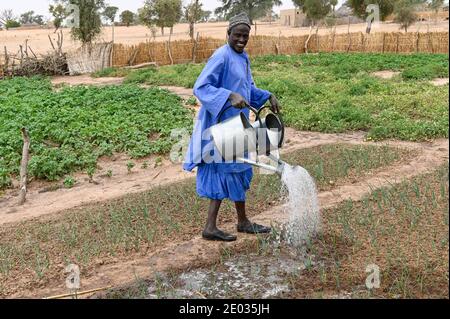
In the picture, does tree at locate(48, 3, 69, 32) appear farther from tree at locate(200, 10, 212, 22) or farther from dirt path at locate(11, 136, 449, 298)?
tree at locate(200, 10, 212, 22)

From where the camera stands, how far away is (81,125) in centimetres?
860

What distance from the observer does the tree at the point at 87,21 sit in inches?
798

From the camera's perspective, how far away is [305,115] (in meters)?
8.90

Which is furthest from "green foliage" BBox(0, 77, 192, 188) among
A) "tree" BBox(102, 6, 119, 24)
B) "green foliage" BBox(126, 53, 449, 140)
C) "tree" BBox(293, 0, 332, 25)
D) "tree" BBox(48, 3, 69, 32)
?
"tree" BBox(293, 0, 332, 25)

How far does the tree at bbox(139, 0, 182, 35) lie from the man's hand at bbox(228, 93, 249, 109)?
31253 millimetres

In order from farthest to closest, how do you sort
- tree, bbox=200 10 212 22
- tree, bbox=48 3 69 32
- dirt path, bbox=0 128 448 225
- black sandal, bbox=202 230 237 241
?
tree, bbox=200 10 212 22 → tree, bbox=48 3 69 32 → dirt path, bbox=0 128 448 225 → black sandal, bbox=202 230 237 241

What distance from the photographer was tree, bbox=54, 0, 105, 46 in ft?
66.5

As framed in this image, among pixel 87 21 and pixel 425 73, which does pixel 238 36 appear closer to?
pixel 425 73

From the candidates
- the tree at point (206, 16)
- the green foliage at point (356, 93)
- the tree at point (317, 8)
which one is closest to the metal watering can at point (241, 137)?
the green foliage at point (356, 93)

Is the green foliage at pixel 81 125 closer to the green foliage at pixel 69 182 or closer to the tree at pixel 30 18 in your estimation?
the green foliage at pixel 69 182

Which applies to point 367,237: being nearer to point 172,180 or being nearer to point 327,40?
point 172,180

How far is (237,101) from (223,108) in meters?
0.20

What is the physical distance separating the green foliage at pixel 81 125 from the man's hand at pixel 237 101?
12.3 ft

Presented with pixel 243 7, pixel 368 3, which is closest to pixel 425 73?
pixel 368 3
